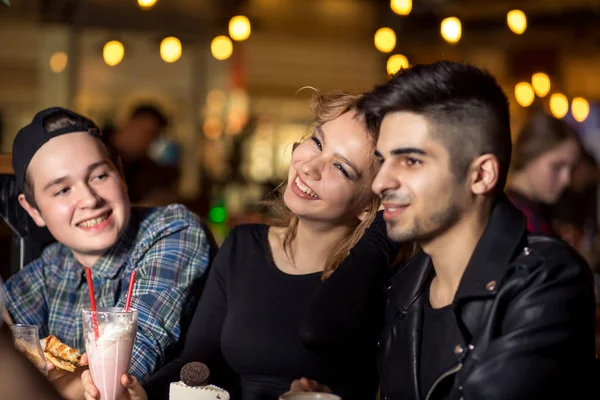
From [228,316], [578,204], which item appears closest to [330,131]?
[228,316]

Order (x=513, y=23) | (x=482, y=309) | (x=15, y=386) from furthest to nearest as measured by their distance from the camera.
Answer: (x=513, y=23), (x=482, y=309), (x=15, y=386)

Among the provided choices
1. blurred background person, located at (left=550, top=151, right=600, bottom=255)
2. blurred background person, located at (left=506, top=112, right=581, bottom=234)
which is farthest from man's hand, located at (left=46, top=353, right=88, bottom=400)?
blurred background person, located at (left=550, top=151, right=600, bottom=255)

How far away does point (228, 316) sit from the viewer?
2414 millimetres

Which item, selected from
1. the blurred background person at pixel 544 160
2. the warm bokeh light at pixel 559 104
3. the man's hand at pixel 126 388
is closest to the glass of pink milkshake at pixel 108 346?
the man's hand at pixel 126 388

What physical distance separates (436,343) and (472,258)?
0.21m

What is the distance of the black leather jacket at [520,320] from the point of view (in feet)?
5.17

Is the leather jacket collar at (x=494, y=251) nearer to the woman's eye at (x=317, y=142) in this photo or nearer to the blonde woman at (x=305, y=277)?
the blonde woman at (x=305, y=277)

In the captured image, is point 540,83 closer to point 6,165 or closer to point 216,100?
point 216,100

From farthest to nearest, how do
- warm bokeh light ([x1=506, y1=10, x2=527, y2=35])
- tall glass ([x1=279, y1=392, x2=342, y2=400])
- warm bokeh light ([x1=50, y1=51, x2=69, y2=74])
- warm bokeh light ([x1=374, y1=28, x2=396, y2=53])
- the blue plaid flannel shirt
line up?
warm bokeh light ([x1=50, y1=51, x2=69, y2=74]) < warm bokeh light ([x1=374, y1=28, x2=396, y2=53]) < warm bokeh light ([x1=506, y1=10, x2=527, y2=35]) < the blue plaid flannel shirt < tall glass ([x1=279, y1=392, x2=342, y2=400])

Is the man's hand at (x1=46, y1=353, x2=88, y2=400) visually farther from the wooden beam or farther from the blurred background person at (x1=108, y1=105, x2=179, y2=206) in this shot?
the blurred background person at (x1=108, y1=105, x2=179, y2=206)

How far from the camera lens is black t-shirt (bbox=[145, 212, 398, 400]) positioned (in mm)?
2094

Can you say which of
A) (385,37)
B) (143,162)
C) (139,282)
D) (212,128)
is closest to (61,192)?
(139,282)

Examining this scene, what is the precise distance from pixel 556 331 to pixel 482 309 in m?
0.16

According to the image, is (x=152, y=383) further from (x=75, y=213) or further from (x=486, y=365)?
(x=486, y=365)
